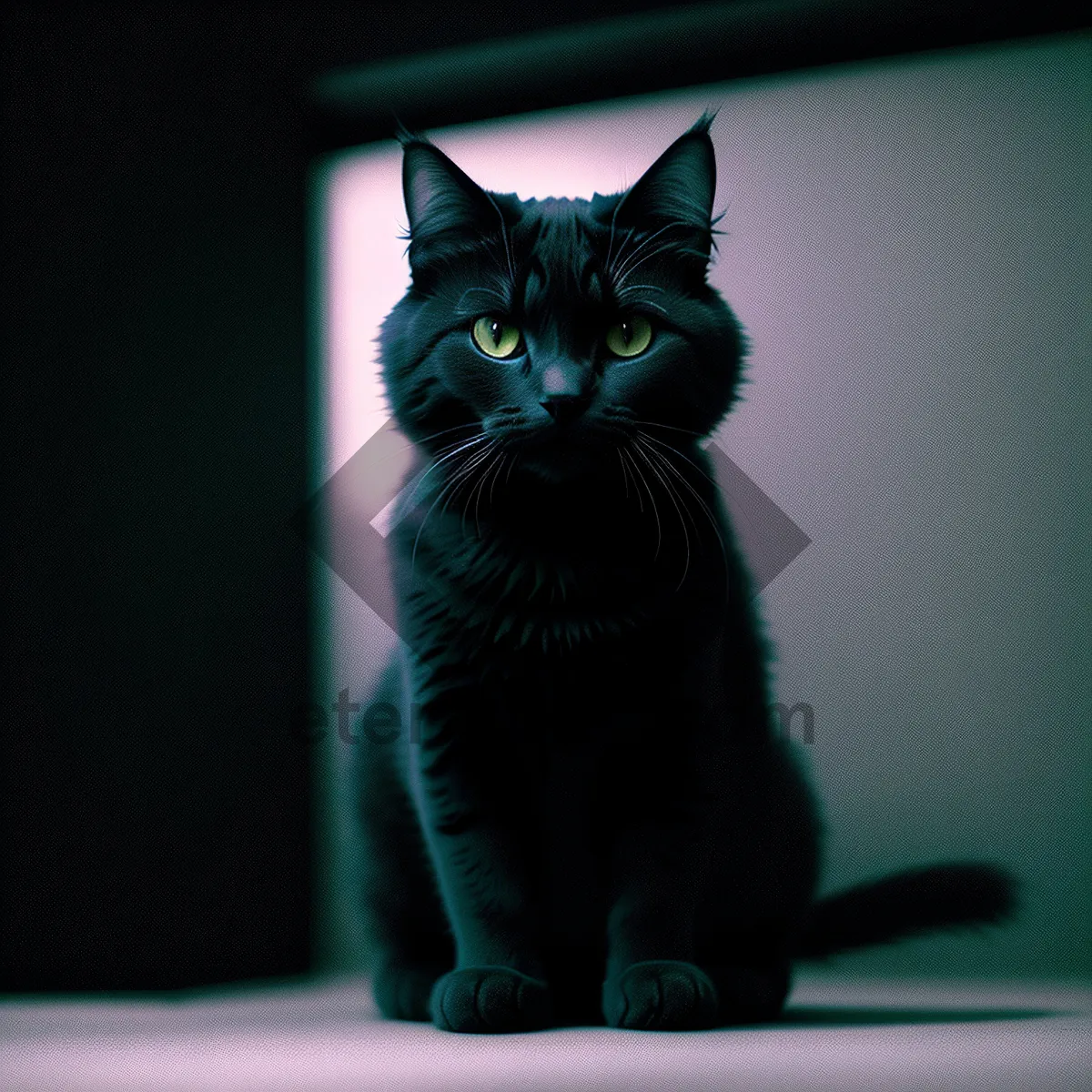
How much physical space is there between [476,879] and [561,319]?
1.58ft

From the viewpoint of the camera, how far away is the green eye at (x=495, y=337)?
0.94 metres

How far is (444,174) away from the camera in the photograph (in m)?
0.96

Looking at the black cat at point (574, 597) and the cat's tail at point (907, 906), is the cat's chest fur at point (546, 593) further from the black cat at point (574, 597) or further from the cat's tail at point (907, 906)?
the cat's tail at point (907, 906)

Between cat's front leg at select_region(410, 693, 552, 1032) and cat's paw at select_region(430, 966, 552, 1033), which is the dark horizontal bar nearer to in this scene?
cat's front leg at select_region(410, 693, 552, 1032)

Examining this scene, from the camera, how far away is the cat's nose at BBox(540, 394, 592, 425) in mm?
864

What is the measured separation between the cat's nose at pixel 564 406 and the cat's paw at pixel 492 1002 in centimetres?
45

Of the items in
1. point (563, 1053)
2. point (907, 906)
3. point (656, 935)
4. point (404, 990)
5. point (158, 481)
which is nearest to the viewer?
point (563, 1053)

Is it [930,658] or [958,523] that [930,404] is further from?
[930,658]

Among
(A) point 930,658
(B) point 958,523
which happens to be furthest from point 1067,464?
(A) point 930,658

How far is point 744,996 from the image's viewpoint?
3.14 ft

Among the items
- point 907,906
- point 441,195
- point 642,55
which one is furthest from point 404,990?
point 642,55

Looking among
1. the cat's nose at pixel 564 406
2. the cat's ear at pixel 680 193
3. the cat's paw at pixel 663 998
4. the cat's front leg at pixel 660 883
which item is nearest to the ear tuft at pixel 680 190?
the cat's ear at pixel 680 193

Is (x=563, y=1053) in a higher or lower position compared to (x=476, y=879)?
lower

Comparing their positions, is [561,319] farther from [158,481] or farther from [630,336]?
[158,481]
